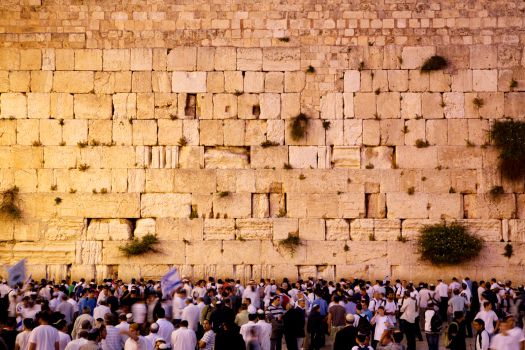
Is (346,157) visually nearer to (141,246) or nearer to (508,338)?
(141,246)

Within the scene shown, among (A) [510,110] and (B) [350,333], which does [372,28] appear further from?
(B) [350,333]

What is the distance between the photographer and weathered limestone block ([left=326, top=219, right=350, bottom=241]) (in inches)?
811

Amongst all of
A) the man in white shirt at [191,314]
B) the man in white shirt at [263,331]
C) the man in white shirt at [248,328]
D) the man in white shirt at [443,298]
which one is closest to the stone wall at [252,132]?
the man in white shirt at [443,298]

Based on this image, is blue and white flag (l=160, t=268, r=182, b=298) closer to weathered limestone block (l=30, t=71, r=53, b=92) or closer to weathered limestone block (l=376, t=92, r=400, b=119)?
weathered limestone block (l=376, t=92, r=400, b=119)

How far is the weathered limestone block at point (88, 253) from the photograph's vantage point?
2069cm

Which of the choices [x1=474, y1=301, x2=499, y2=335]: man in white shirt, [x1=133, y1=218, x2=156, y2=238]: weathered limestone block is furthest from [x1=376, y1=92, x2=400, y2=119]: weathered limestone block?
[x1=474, y1=301, x2=499, y2=335]: man in white shirt

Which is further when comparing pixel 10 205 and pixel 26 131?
pixel 26 131

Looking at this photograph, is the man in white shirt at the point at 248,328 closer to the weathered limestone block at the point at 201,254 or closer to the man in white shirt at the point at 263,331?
the man in white shirt at the point at 263,331

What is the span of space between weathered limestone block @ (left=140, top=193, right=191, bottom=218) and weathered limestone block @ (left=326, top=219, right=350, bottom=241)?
3.36 meters


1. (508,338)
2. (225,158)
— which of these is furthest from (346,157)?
(508,338)

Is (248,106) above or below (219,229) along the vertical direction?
above

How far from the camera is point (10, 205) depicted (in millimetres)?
20844

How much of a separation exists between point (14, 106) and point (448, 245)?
10919 millimetres

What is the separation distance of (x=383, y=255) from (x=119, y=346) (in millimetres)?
10216
